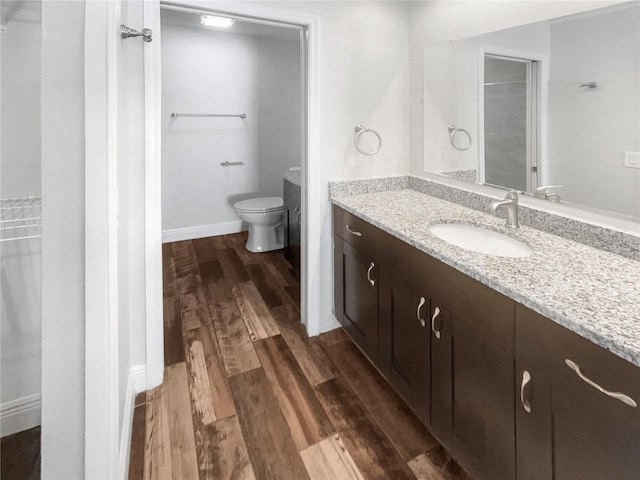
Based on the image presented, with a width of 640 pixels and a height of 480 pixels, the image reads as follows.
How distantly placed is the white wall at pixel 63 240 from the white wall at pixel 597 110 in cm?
161

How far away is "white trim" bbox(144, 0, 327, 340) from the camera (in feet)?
5.31

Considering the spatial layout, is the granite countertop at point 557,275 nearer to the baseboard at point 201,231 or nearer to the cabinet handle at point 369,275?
the cabinet handle at point 369,275

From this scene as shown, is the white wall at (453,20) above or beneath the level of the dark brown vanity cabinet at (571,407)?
above

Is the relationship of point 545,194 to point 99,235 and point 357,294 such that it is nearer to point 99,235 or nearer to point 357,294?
point 357,294

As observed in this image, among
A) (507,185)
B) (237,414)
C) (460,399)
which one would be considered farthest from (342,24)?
(237,414)

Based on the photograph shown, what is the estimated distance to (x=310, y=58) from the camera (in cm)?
196

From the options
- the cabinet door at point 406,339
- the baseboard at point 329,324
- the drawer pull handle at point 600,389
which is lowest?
the baseboard at point 329,324

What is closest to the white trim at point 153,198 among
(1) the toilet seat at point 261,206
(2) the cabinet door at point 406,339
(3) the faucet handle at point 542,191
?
(2) the cabinet door at point 406,339

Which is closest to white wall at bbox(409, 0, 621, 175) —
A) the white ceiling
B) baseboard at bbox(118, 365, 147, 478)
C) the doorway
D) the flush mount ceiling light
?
the doorway

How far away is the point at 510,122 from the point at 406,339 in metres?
1.08

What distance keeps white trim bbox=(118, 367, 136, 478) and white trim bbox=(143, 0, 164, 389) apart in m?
0.10

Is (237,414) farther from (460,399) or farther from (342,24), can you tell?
(342,24)

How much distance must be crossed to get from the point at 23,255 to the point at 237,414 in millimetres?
1062

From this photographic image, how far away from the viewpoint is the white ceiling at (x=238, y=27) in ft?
11.1
